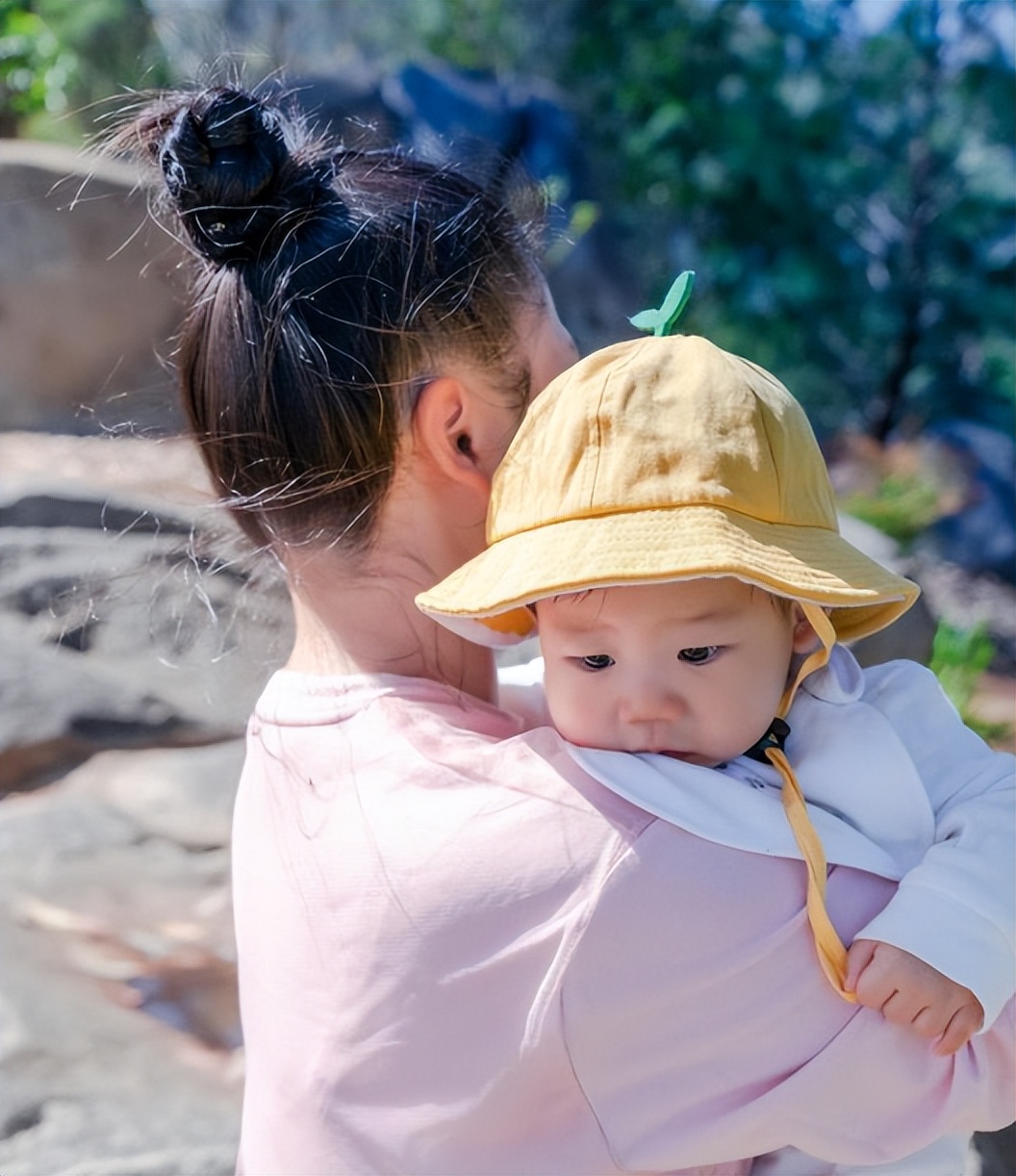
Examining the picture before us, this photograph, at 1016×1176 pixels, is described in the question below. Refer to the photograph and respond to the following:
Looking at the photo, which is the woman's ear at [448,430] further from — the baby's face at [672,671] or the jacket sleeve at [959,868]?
the jacket sleeve at [959,868]

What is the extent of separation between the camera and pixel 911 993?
1.14 metres

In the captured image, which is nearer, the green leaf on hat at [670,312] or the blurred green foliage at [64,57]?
the green leaf on hat at [670,312]

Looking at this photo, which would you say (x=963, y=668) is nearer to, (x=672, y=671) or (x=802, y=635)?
(x=802, y=635)

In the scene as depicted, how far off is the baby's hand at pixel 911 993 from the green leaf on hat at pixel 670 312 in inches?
27.9

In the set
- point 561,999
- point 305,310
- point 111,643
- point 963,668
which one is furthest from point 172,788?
point 963,668

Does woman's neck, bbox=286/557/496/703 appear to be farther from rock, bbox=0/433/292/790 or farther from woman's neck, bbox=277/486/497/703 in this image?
rock, bbox=0/433/292/790

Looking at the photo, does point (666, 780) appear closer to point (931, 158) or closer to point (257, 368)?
point (257, 368)

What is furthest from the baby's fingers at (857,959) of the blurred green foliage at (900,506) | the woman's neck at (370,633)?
the blurred green foliage at (900,506)

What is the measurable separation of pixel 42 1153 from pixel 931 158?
10.8 metres

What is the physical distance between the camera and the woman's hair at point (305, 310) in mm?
1462

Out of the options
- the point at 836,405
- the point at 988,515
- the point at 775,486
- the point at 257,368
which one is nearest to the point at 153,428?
the point at 257,368

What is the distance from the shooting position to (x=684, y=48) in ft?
37.3

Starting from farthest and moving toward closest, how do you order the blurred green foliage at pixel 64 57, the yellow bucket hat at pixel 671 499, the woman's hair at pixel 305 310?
the blurred green foliage at pixel 64 57, the woman's hair at pixel 305 310, the yellow bucket hat at pixel 671 499

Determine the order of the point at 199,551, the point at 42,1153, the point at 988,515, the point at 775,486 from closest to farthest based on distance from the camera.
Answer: the point at 775,486, the point at 199,551, the point at 42,1153, the point at 988,515
